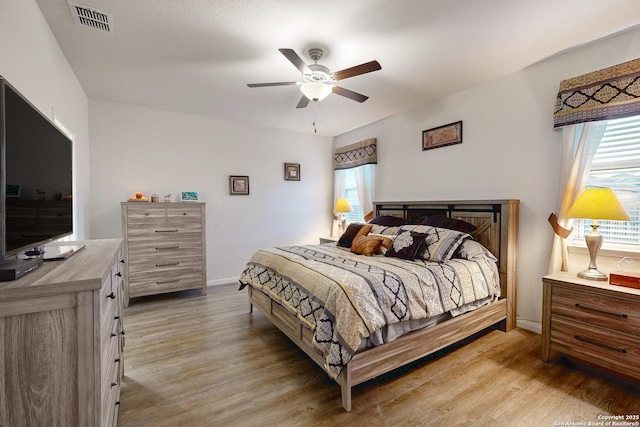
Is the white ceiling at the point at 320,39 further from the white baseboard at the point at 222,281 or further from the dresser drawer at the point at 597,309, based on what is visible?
the white baseboard at the point at 222,281

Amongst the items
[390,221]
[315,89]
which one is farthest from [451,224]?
[315,89]

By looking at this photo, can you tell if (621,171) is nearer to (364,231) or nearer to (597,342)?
(597,342)

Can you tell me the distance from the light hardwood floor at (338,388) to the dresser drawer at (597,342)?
20 centimetres

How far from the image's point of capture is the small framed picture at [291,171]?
521 cm

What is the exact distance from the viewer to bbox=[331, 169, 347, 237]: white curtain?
547 cm

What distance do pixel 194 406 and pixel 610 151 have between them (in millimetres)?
3757

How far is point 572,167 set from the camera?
2562mm

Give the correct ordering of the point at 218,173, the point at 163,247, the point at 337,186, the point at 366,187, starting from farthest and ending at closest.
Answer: the point at 337,186 < the point at 366,187 < the point at 218,173 < the point at 163,247

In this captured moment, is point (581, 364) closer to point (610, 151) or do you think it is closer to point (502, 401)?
point (502, 401)

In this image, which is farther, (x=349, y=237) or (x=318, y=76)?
(x=349, y=237)

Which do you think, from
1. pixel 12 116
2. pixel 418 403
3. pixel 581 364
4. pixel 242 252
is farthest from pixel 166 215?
pixel 581 364

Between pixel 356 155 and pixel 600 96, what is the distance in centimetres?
313

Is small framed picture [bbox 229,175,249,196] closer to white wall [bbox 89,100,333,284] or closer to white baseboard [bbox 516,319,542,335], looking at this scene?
white wall [bbox 89,100,333,284]

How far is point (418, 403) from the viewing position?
1855mm
